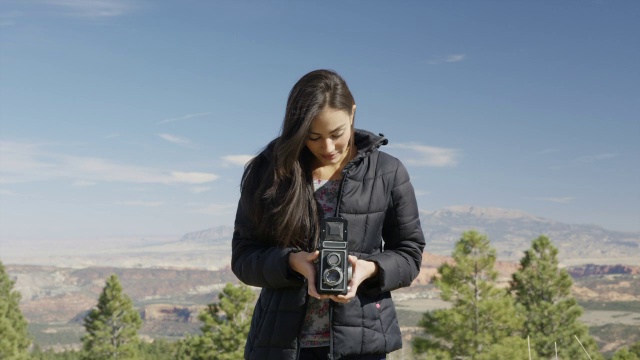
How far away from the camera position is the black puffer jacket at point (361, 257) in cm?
249

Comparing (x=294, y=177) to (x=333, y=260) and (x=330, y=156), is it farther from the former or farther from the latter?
(x=333, y=260)

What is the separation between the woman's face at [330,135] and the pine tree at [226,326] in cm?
2989

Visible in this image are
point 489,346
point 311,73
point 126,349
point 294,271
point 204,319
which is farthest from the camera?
point 126,349

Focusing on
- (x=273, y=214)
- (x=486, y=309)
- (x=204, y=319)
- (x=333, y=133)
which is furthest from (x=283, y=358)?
(x=204, y=319)

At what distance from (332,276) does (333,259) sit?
0.19 ft

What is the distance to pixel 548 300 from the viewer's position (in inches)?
1366

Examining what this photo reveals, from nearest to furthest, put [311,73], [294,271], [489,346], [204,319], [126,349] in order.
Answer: [294,271] → [311,73] → [489,346] → [204,319] → [126,349]

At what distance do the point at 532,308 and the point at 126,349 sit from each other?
2188cm

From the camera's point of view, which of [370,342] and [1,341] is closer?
[370,342]

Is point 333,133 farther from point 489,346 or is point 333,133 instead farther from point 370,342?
point 489,346

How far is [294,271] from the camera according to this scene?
8.19 feet

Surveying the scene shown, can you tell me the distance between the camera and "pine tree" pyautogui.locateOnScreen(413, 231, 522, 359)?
26125mm

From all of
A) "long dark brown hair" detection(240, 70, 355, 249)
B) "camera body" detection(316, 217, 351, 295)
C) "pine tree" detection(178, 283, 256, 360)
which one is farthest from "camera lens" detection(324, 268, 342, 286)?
"pine tree" detection(178, 283, 256, 360)

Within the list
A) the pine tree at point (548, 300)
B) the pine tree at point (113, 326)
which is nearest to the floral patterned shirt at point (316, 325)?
the pine tree at point (548, 300)
